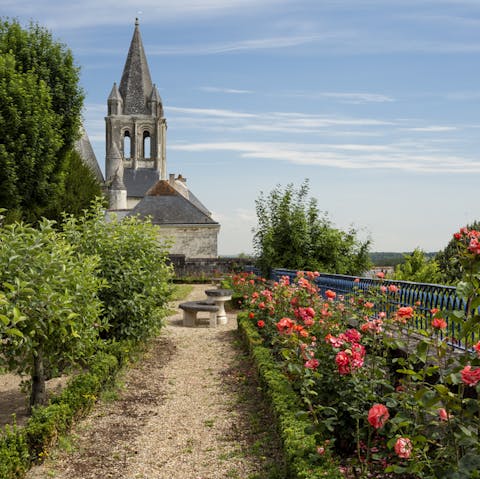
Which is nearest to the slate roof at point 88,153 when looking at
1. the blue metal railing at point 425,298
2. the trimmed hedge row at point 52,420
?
the blue metal railing at point 425,298

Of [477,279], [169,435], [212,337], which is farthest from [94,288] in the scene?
[212,337]

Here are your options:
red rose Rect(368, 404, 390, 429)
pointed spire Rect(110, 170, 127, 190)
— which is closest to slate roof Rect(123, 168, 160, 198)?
pointed spire Rect(110, 170, 127, 190)

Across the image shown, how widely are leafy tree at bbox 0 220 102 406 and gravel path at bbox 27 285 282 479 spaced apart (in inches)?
35.5

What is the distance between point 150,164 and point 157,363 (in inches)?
2536

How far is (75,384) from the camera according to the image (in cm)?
739

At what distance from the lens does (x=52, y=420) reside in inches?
237

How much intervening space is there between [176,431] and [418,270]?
12.4 meters

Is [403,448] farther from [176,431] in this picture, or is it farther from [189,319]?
[189,319]

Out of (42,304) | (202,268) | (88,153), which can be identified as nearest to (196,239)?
(202,268)

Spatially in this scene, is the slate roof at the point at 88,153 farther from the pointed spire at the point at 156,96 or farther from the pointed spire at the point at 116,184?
the pointed spire at the point at 156,96

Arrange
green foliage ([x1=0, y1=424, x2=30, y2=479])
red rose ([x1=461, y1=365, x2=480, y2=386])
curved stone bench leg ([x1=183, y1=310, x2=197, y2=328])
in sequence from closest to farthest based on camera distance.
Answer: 1. red rose ([x1=461, y1=365, x2=480, y2=386])
2. green foliage ([x1=0, y1=424, x2=30, y2=479])
3. curved stone bench leg ([x1=183, y1=310, x2=197, y2=328])

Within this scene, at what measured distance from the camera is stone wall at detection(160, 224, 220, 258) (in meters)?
40.2

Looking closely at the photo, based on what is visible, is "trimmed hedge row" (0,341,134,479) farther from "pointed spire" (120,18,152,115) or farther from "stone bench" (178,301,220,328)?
"pointed spire" (120,18,152,115)

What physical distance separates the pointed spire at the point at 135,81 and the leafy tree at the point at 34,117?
168ft
